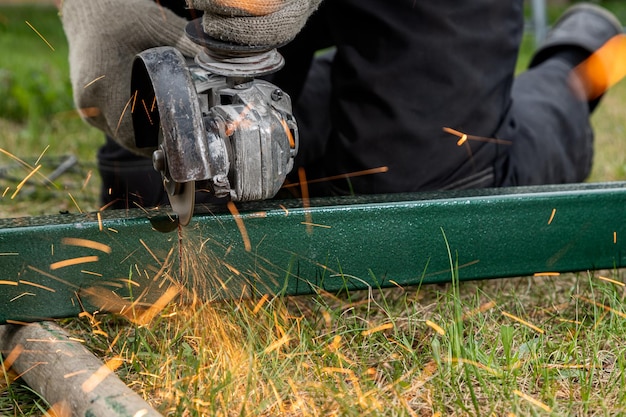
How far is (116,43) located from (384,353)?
85cm

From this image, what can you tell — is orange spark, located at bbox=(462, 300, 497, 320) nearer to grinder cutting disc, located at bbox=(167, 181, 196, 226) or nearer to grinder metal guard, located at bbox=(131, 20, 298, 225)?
grinder metal guard, located at bbox=(131, 20, 298, 225)

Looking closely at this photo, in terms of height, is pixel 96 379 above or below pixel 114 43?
below

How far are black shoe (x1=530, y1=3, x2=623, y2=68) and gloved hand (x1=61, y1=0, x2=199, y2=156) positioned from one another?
1503 millimetres

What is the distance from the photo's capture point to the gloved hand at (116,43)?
1727 millimetres

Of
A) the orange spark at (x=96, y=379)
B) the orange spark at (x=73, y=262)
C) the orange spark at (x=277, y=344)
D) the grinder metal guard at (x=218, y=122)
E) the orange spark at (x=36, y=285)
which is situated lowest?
the orange spark at (x=277, y=344)

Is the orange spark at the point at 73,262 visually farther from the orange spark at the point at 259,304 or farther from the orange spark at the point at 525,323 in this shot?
the orange spark at the point at 525,323

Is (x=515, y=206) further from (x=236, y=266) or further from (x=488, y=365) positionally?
(x=236, y=266)

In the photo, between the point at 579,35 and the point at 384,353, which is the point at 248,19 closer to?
the point at 384,353

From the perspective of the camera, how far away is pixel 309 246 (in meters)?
1.44

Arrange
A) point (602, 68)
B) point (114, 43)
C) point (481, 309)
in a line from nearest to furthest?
point (481, 309), point (114, 43), point (602, 68)

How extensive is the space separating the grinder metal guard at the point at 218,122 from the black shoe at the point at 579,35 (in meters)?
1.65

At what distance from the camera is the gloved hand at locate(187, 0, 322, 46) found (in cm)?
131

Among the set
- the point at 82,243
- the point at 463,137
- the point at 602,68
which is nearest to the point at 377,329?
the point at 82,243

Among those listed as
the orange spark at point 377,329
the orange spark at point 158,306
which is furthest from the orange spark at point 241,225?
the orange spark at point 377,329
